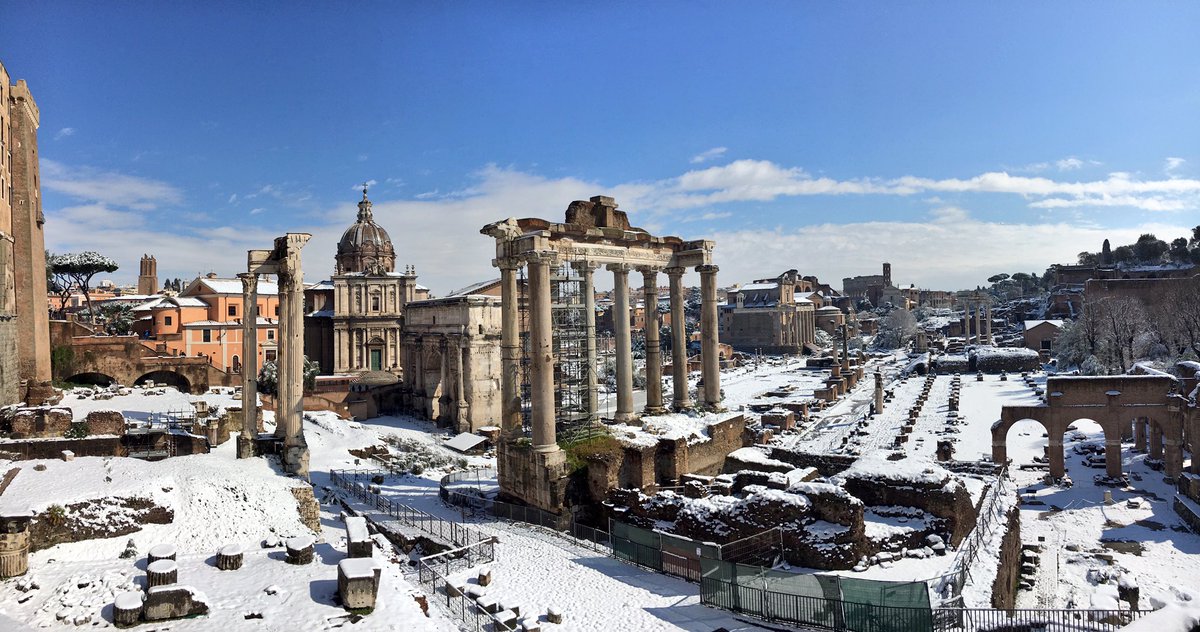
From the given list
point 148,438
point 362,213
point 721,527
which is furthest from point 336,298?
point 721,527

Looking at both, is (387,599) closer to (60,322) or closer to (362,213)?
(60,322)

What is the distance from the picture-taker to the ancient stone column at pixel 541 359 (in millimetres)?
19016

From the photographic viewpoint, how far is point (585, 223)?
22062 mm

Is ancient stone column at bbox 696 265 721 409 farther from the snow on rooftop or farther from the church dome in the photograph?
the snow on rooftop

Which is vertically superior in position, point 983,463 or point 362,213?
point 362,213

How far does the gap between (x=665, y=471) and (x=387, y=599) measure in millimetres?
10530

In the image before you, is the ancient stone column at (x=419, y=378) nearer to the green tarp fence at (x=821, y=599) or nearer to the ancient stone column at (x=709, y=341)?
the ancient stone column at (x=709, y=341)

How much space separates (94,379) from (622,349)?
29062mm

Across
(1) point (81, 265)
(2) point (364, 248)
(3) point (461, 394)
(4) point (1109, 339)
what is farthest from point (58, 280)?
(4) point (1109, 339)

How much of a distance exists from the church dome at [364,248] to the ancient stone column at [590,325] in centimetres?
3396

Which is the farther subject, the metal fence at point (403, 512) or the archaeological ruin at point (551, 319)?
the archaeological ruin at point (551, 319)

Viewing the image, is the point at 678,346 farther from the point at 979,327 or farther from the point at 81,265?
the point at 979,327

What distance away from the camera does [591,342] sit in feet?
74.7

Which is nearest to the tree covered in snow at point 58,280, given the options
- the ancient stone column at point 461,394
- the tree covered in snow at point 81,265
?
the tree covered in snow at point 81,265
